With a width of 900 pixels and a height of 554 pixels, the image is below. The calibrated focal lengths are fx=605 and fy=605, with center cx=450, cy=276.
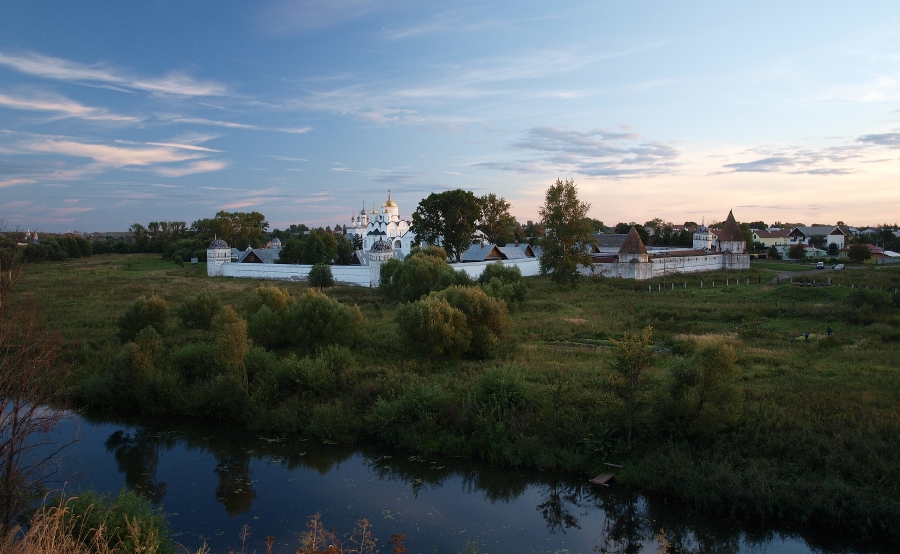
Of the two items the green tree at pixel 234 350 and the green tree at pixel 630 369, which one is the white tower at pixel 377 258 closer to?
the green tree at pixel 234 350

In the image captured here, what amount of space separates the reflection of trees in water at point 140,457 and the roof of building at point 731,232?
3668 cm

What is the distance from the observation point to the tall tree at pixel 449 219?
40125 millimetres

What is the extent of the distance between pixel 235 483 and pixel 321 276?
22786 mm

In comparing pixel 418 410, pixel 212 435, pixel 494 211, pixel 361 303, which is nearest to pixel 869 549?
pixel 418 410

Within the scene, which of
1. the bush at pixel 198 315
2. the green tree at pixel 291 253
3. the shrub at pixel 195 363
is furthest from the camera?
the green tree at pixel 291 253

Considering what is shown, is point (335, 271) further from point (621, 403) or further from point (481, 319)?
point (621, 403)

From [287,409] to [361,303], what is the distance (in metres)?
13.7

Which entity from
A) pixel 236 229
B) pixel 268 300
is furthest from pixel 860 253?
pixel 236 229

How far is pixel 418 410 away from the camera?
12.8 metres

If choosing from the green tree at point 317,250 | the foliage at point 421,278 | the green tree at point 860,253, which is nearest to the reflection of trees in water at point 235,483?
the foliage at point 421,278

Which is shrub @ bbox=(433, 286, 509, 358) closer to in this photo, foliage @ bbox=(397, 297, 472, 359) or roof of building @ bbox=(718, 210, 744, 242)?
foliage @ bbox=(397, 297, 472, 359)

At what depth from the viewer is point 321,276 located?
33156mm

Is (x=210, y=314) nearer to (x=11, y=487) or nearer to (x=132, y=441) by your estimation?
(x=132, y=441)

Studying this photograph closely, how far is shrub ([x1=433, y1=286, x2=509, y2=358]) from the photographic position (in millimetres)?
17000
